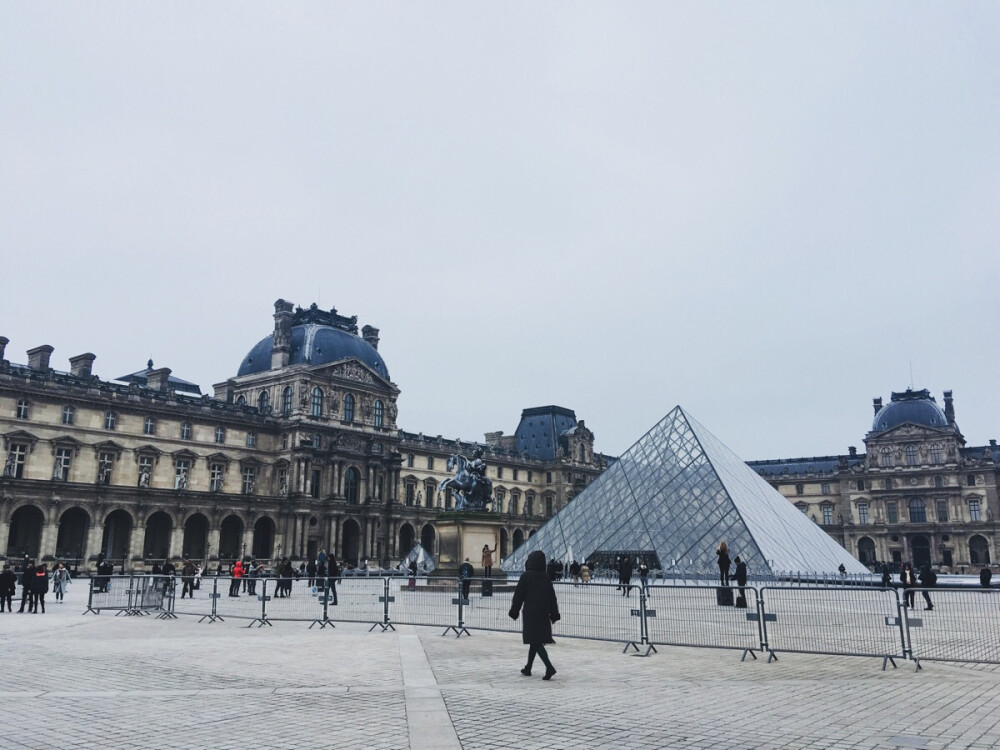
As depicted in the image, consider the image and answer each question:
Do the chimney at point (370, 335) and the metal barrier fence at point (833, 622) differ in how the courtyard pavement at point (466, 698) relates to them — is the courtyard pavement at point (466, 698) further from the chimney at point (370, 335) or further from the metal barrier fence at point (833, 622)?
the chimney at point (370, 335)

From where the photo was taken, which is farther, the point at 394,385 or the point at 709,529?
the point at 394,385

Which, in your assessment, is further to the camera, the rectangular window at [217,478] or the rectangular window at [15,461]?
the rectangular window at [217,478]

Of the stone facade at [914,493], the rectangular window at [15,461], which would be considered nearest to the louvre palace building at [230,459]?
the rectangular window at [15,461]

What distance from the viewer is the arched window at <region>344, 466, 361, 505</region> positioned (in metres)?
62.2

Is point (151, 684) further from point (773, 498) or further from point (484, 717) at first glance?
point (773, 498)

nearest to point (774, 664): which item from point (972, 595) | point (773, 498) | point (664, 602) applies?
point (664, 602)

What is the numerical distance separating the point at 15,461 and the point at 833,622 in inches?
1832

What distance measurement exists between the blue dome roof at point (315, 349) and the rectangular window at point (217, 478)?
10088 mm

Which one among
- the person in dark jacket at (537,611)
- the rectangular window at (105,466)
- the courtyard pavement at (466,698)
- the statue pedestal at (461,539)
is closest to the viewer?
the courtyard pavement at (466,698)

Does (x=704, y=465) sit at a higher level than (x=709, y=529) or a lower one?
higher

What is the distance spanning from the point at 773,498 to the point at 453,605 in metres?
33.4

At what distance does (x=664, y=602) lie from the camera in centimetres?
1269

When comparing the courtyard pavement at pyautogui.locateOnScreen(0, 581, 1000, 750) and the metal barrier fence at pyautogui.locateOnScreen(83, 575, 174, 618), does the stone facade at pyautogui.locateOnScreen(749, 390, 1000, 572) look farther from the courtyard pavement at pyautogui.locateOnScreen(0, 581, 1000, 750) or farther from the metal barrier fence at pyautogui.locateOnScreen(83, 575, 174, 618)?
the courtyard pavement at pyautogui.locateOnScreen(0, 581, 1000, 750)

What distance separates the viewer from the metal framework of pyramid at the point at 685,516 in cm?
3569
